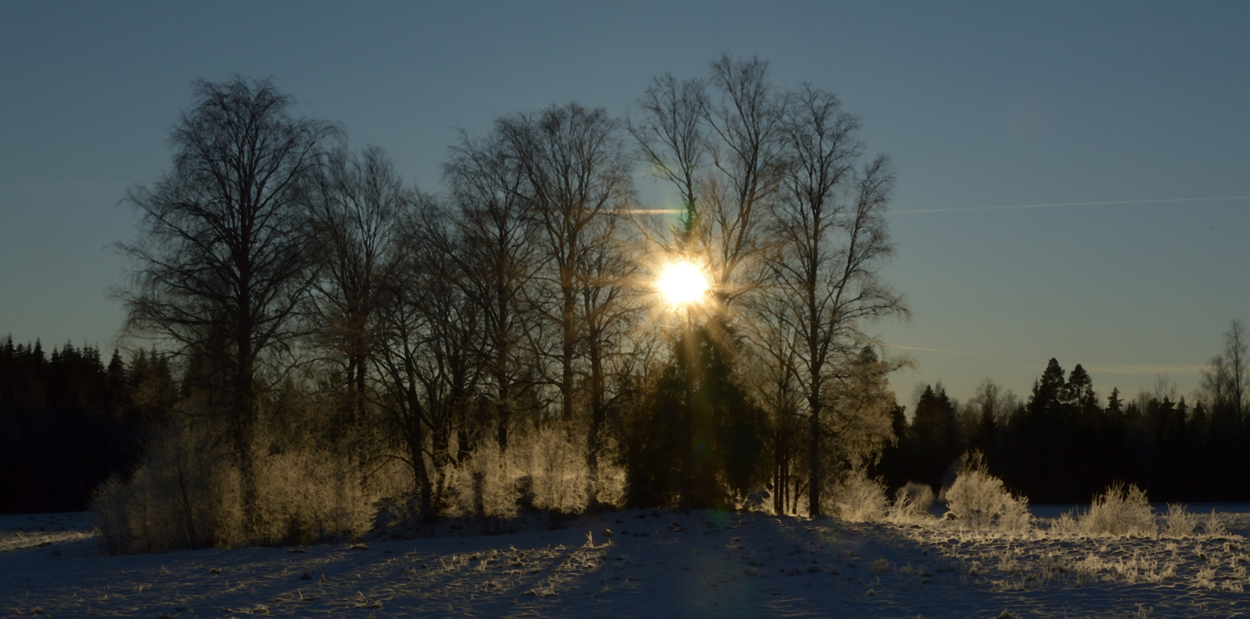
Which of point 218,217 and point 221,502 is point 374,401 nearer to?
point 221,502

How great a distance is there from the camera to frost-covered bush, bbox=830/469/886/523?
93.9ft

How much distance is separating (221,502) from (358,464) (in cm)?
353

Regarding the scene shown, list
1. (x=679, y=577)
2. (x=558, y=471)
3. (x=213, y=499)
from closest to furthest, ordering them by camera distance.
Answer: (x=679, y=577), (x=213, y=499), (x=558, y=471)

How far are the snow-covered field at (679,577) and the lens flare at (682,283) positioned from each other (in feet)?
20.7

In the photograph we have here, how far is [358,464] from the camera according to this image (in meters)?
24.0

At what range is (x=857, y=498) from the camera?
29891mm

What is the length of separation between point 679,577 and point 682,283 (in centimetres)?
1095

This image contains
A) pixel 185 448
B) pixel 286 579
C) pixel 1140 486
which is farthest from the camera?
pixel 1140 486

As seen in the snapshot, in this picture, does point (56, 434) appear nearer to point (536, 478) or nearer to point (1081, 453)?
point (536, 478)

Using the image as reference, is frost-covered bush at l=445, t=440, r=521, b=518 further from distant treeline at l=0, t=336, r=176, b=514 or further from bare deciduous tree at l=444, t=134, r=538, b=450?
distant treeline at l=0, t=336, r=176, b=514

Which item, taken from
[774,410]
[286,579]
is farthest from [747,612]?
[774,410]

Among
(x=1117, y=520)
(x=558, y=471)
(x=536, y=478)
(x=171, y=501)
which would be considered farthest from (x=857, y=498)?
(x=171, y=501)

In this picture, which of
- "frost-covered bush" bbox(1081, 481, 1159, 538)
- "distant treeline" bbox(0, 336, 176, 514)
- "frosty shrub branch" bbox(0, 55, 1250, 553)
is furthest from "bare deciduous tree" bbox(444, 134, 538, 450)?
"distant treeline" bbox(0, 336, 176, 514)

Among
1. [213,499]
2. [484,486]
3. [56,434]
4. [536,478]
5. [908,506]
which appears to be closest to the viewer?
[213,499]
